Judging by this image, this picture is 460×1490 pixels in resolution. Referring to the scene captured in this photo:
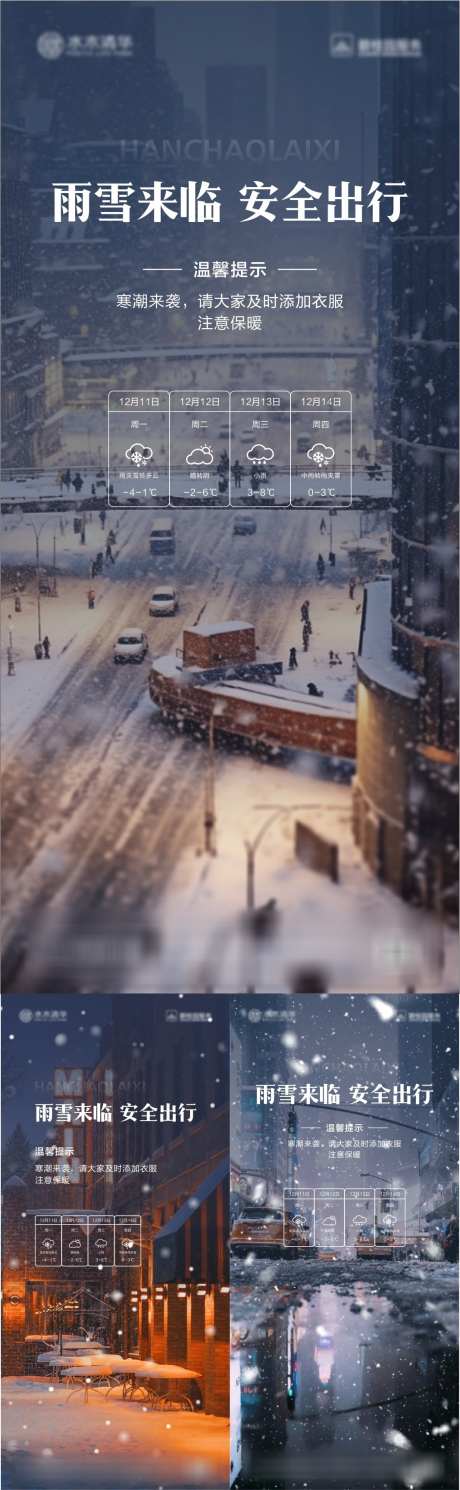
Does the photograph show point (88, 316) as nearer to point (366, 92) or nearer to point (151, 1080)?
point (366, 92)

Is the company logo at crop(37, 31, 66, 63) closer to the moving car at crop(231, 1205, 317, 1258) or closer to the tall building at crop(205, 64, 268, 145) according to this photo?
the tall building at crop(205, 64, 268, 145)

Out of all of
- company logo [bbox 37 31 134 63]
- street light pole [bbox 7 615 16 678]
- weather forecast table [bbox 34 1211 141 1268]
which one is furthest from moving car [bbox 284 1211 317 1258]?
company logo [bbox 37 31 134 63]

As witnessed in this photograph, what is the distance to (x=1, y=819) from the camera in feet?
50.5

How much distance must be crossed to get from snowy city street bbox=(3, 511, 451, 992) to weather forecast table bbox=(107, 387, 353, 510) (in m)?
0.22

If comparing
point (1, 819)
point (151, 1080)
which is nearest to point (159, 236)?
point (1, 819)

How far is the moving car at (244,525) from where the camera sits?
50.4 ft

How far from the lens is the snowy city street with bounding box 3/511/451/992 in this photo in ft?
49.4

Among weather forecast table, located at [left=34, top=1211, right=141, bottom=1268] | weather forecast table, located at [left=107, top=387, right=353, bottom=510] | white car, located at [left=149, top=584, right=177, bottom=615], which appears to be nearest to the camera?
weather forecast table, located at [left=107, top=387, right=353, bottom=510]

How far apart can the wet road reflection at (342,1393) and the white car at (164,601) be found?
4112 mm

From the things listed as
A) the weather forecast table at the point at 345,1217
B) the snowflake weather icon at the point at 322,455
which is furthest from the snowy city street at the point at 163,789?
the weather forecast table at the point at 345,1217

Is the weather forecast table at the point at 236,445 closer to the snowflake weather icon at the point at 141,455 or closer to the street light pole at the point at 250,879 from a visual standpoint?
the snowflake weather icon at the point at 141,455

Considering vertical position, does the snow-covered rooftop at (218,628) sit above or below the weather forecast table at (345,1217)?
above

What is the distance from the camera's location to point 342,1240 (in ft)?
→ 52.6

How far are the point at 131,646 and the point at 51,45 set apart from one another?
137 inches
